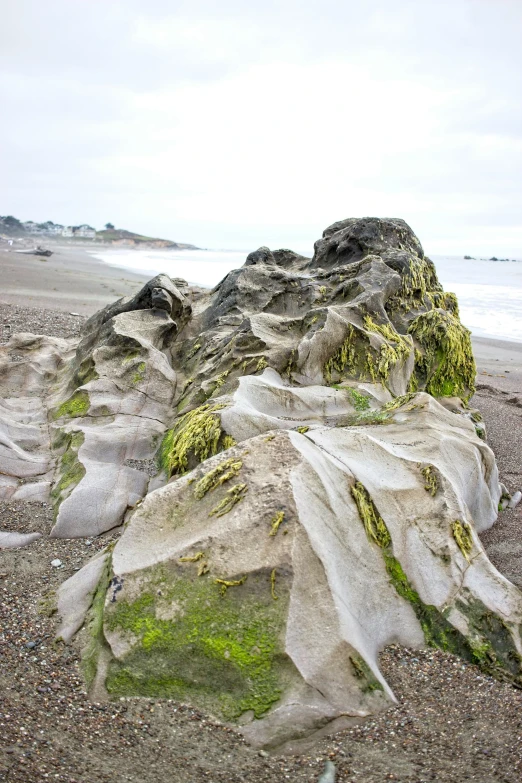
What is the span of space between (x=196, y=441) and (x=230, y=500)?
4.26 feet

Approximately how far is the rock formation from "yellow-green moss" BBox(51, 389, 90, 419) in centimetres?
2

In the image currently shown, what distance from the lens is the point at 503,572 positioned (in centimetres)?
437

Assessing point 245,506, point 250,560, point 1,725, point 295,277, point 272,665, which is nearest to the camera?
point 1,725

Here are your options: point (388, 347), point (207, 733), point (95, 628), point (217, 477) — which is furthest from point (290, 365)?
point (207, 733)

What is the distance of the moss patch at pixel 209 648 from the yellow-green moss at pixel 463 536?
121 centimetres

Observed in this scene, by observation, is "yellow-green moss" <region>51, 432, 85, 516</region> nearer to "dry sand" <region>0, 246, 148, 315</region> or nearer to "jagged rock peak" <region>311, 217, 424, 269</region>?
"jagged rock peak" <region>311, 217, 424, 269</region>

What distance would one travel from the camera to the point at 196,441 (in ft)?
15.8

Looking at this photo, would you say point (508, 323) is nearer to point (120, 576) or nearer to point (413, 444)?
point (413, 444)

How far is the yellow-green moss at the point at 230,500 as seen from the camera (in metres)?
3.56

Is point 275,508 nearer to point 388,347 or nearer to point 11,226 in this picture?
point 388,347

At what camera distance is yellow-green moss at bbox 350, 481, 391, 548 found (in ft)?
12.3

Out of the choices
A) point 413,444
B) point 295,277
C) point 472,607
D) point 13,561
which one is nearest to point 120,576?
point 13,561

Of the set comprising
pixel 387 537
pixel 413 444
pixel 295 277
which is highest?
pixel 295 277

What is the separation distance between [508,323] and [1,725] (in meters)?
16.9
